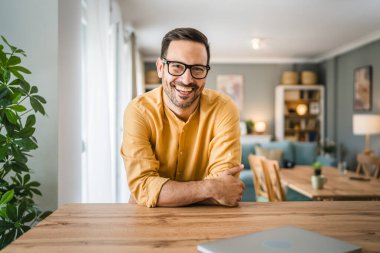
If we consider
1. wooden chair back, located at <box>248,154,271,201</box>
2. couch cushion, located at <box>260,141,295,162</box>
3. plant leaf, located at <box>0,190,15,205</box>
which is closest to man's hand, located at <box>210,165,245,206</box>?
plant leaf, located at <box>0,190,15,205</box>

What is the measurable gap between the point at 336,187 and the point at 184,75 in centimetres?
272

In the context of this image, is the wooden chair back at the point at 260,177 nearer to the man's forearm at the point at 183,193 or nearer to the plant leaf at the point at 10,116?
the man's forearm at the point at 183,193

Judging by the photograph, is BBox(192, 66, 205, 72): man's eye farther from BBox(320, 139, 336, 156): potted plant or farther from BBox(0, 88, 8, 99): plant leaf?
BBox(320, 139, 336, 156): potted plant

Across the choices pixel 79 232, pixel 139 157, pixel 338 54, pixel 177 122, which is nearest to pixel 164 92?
pixel 177 122

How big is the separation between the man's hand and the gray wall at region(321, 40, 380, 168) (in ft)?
19.7

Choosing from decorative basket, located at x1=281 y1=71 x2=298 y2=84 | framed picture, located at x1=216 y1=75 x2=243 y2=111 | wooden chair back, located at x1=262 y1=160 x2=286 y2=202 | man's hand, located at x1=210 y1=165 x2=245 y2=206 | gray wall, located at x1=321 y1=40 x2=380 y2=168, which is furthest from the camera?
framed picture, located at x1=216 y1=75 x2=243 y2=111

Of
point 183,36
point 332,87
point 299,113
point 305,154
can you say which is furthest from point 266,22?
point 183,36

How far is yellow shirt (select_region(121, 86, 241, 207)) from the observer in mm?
1710

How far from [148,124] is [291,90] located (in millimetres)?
8090

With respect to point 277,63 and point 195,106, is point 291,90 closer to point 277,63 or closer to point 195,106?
point 277,63

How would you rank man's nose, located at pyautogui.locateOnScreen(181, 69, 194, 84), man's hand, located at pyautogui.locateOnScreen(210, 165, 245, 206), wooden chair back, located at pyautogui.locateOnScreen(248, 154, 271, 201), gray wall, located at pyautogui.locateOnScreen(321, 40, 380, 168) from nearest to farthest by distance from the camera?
man's hand, located at pyautogui.locateOnScreen(210, 165, 245, 206) < man's nose, located at pyautogui.locateOnScreen(181, 69, 194, 84) < wooden chair back, located at pyautogui.locateOnScreen(248, 154, 271, 201) < gray wall, located at pyautogui.locateOnScreen(321, 40, 380, 168)

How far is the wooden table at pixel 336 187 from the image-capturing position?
135 inches

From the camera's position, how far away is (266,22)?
5.93m

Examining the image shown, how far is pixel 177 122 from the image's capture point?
5.91 feet
